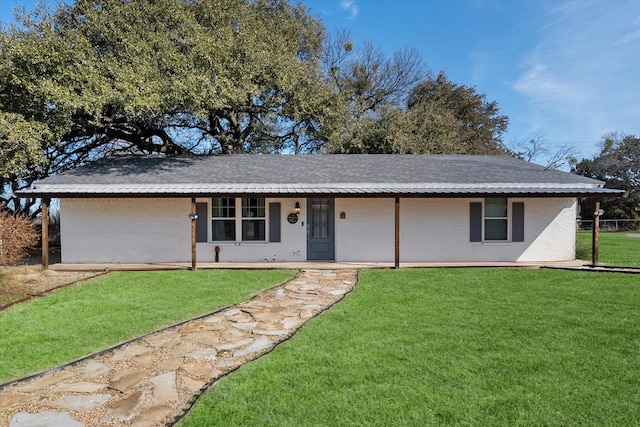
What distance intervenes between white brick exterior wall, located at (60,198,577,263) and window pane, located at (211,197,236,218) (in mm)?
831

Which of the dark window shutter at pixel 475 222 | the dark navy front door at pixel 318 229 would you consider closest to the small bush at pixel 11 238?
the dark navy front door at pixel 318 229

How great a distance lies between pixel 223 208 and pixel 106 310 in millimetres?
5446

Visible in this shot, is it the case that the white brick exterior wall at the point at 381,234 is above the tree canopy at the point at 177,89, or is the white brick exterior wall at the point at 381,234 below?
below

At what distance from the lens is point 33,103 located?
37.7ft

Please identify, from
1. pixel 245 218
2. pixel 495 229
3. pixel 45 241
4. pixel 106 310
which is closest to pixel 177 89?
pixel 245 218

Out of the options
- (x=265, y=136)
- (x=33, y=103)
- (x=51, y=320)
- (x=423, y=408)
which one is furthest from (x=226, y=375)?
(x=265, y=136)

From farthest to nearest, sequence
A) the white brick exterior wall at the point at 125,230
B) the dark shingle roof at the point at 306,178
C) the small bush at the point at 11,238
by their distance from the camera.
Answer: the white brick exterior wall at the point at 125,230 → the dark shingle roof at the point at 306,178 → the small bush at the point at 11,238

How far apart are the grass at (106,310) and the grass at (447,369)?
7.04 ft

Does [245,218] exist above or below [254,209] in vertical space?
below

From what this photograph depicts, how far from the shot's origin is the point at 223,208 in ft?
36.2

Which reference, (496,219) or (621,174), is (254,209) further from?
(621,174)

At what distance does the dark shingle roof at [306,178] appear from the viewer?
10.0 meters

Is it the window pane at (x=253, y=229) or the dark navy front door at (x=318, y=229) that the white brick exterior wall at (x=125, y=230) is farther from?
the dark navy front door at (x=318, y=229)

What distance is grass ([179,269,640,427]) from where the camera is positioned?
292cm
